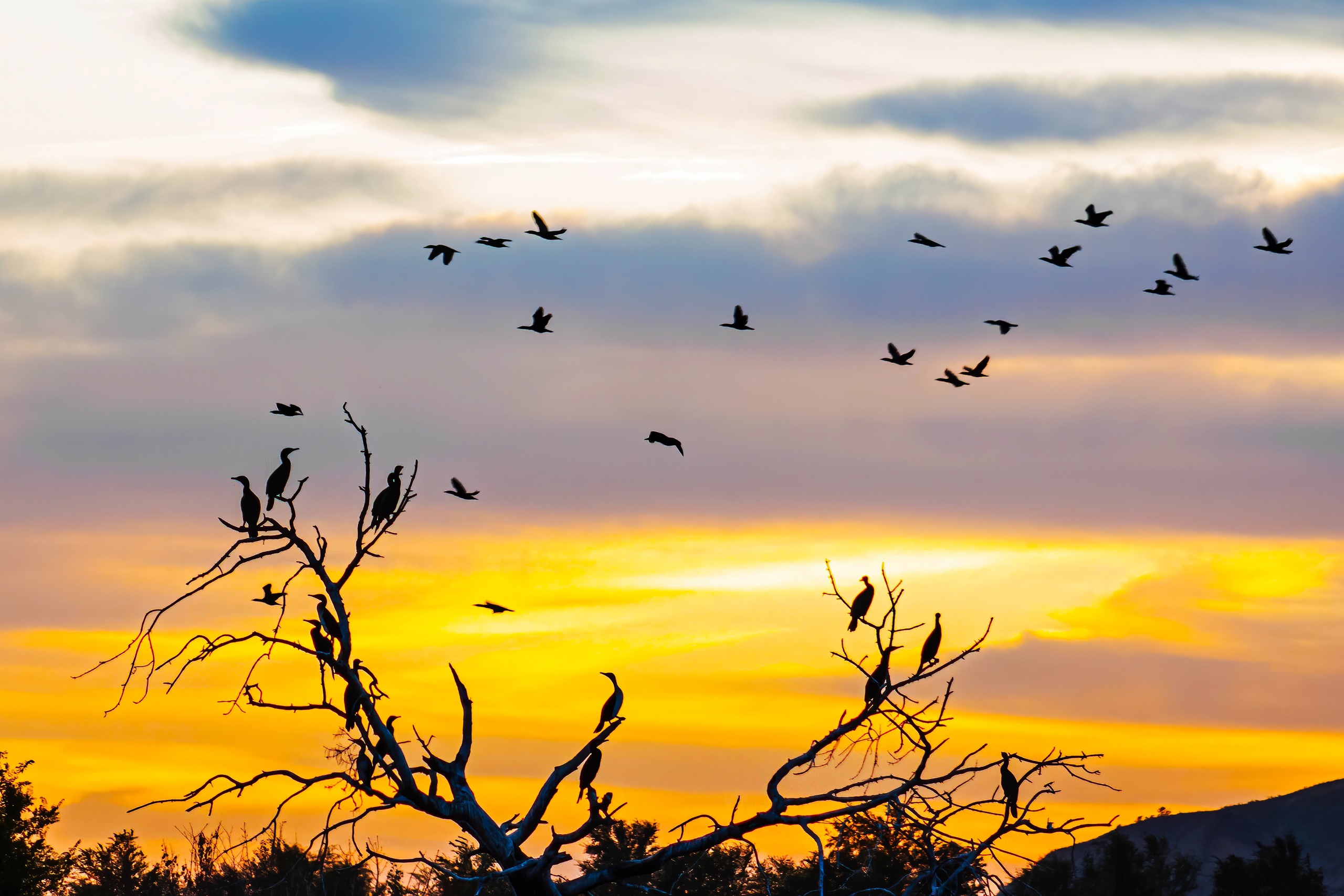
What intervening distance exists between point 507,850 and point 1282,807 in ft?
522

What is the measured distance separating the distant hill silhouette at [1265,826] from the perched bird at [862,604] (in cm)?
14170

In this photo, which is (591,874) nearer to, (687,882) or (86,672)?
(86,672)

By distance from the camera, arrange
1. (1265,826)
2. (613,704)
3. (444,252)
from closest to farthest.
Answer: (613,704)
(444,252)
(1265,826)

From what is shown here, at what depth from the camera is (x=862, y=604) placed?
1669 centimetres

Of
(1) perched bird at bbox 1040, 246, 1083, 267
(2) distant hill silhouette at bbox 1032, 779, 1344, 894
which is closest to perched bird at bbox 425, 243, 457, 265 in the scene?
(1) perched bird at bbox 1040, 246, 1083, 267

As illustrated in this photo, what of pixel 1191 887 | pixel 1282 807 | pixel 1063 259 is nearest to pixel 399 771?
pixel 1063 259

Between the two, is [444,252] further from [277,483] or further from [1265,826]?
[1265,826]

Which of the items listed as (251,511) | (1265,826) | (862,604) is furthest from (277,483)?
(1265,826)

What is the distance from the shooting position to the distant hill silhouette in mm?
149750

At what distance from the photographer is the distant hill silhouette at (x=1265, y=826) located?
150 m

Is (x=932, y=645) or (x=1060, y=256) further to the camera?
(x=1060, y=256)

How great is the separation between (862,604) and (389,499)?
16.9 feet

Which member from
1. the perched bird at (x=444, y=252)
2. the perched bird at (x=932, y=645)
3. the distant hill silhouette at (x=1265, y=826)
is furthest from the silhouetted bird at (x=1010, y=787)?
the distant hill silhouette at (x=1265, y=826)

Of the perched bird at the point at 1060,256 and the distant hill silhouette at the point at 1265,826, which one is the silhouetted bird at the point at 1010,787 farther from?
the distant hill silhouette at the point at 1265,826
